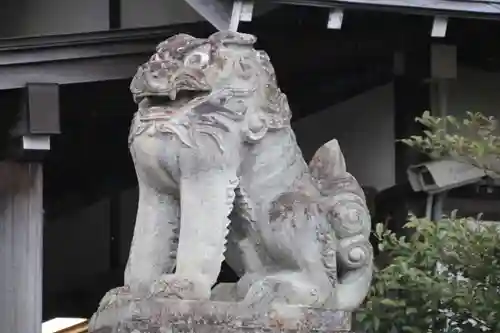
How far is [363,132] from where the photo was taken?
8.20 meters

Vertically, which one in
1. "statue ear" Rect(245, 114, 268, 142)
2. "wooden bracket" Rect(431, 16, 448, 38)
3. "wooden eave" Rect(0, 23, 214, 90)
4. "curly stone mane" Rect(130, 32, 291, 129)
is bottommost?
"statue ear" Rect(245, 114, 268, 142)

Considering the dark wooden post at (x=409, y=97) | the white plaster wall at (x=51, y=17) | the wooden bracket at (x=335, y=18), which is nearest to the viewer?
the wooden bracket at (x=335, y=18)

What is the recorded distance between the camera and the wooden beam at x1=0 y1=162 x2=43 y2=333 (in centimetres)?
682

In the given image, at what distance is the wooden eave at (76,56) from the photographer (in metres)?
6.63

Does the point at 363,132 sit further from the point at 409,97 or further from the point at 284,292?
the point at 284,292

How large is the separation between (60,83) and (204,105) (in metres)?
2.95

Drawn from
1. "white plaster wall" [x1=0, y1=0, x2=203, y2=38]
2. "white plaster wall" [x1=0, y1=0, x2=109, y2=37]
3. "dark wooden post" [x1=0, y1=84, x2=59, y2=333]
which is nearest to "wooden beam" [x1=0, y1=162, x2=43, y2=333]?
"dark wooden post" [x1=0, y1=84, x2=59, y2=333]

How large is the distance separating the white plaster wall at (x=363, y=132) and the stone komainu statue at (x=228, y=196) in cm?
387

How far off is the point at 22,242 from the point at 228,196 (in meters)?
3.11

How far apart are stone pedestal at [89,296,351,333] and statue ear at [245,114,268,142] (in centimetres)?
54

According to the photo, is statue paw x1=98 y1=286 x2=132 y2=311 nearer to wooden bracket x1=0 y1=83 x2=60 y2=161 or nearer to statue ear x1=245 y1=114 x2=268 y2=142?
statue ear x1=245 y1=114 x2=268 y2=142

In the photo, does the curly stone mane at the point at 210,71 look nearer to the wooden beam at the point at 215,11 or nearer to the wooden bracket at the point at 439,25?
the wooden beam at the point at 215,11

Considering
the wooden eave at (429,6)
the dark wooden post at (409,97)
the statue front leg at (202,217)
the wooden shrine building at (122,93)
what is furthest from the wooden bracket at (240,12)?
the statue front leg at (202,217)

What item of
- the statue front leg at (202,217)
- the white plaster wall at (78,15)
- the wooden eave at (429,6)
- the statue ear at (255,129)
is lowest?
the statue front leg at (202,217)
